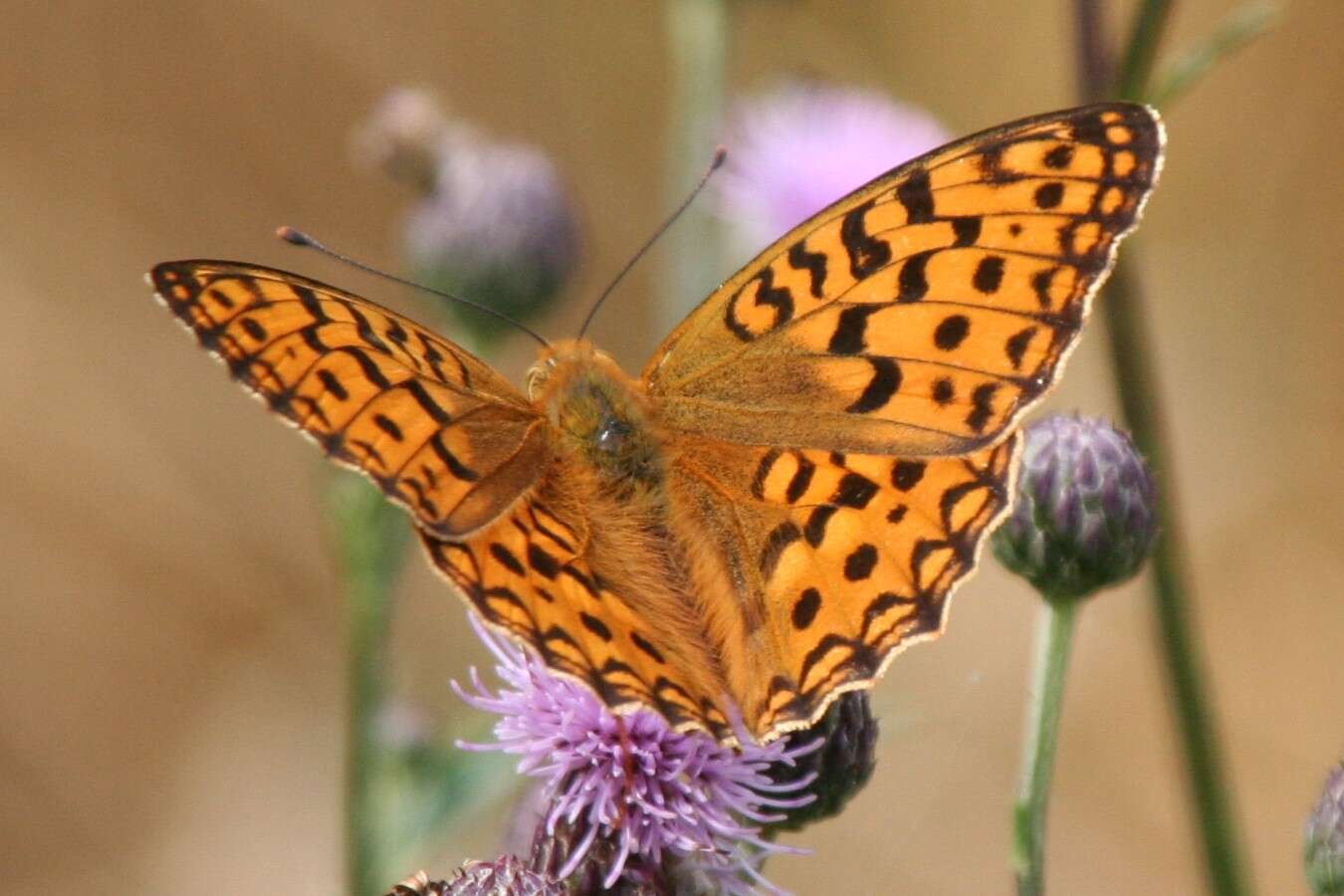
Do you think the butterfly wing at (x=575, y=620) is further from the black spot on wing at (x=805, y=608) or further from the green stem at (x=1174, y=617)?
the green stem at (x=1174, y=617)

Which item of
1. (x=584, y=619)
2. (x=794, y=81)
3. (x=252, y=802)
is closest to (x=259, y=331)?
(x=584, y=619)

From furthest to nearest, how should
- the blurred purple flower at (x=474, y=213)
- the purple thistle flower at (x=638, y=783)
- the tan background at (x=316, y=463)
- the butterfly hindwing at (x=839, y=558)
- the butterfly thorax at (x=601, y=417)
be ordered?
the tan background at (x=316, y=463) → the blurred purple flower at (x=474, y=213) → the butterfly thorax at (x=601, y=417) → the purple thistle flower at (x=638, y=783) → the butterfly hindwing at (x=839, y=558)

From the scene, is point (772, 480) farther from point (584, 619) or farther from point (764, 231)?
point (764, 231)

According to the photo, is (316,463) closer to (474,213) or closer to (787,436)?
(474,213)

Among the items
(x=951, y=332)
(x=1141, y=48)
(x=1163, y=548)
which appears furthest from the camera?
(x=1163, y=548)

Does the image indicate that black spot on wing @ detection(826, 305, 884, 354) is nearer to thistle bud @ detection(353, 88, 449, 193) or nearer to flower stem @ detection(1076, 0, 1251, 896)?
flower stem @ detection(1076, 0, 1251, 896)

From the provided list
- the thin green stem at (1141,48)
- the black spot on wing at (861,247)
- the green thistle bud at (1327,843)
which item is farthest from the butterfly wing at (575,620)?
the thin green stem at (1141,48)

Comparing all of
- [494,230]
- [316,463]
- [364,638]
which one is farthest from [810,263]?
[316,463]
